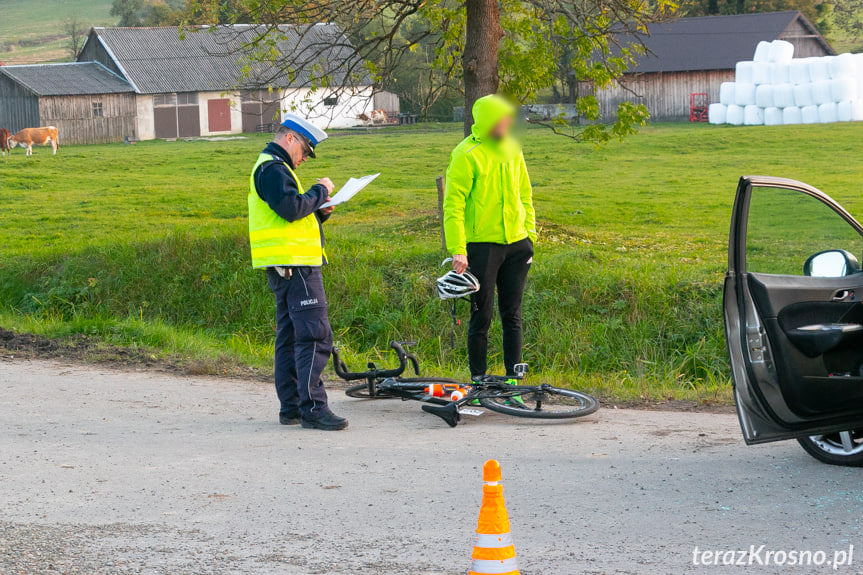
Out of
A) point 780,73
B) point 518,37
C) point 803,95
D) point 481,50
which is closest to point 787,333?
point 481,50

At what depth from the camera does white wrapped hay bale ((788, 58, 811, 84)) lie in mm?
→ 45219

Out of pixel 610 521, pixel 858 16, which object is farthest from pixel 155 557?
pixel 858 16

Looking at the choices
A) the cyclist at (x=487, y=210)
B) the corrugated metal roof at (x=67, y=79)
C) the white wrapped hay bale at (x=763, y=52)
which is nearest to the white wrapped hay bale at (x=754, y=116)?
the white wrapped hay bale at (x=763, y=52)

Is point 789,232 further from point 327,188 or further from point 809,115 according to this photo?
point 809,115

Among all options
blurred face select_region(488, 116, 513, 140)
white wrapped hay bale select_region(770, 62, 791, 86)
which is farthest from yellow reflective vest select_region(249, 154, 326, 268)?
white wrapped hay bale select_region(770, 62, 791, 86)

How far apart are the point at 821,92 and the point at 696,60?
543 inches

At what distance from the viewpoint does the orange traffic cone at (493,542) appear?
3.54m

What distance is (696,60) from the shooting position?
57.0m

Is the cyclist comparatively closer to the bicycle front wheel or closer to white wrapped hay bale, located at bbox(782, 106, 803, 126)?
the bicycle front wheel

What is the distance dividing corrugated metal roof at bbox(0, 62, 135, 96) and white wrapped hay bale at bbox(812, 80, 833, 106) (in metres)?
39.2

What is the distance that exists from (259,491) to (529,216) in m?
3.15

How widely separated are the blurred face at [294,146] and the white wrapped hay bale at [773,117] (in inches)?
1696

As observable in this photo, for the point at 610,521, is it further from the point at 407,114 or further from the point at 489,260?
the point at 407,114

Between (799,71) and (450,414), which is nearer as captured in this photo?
(450,414)
